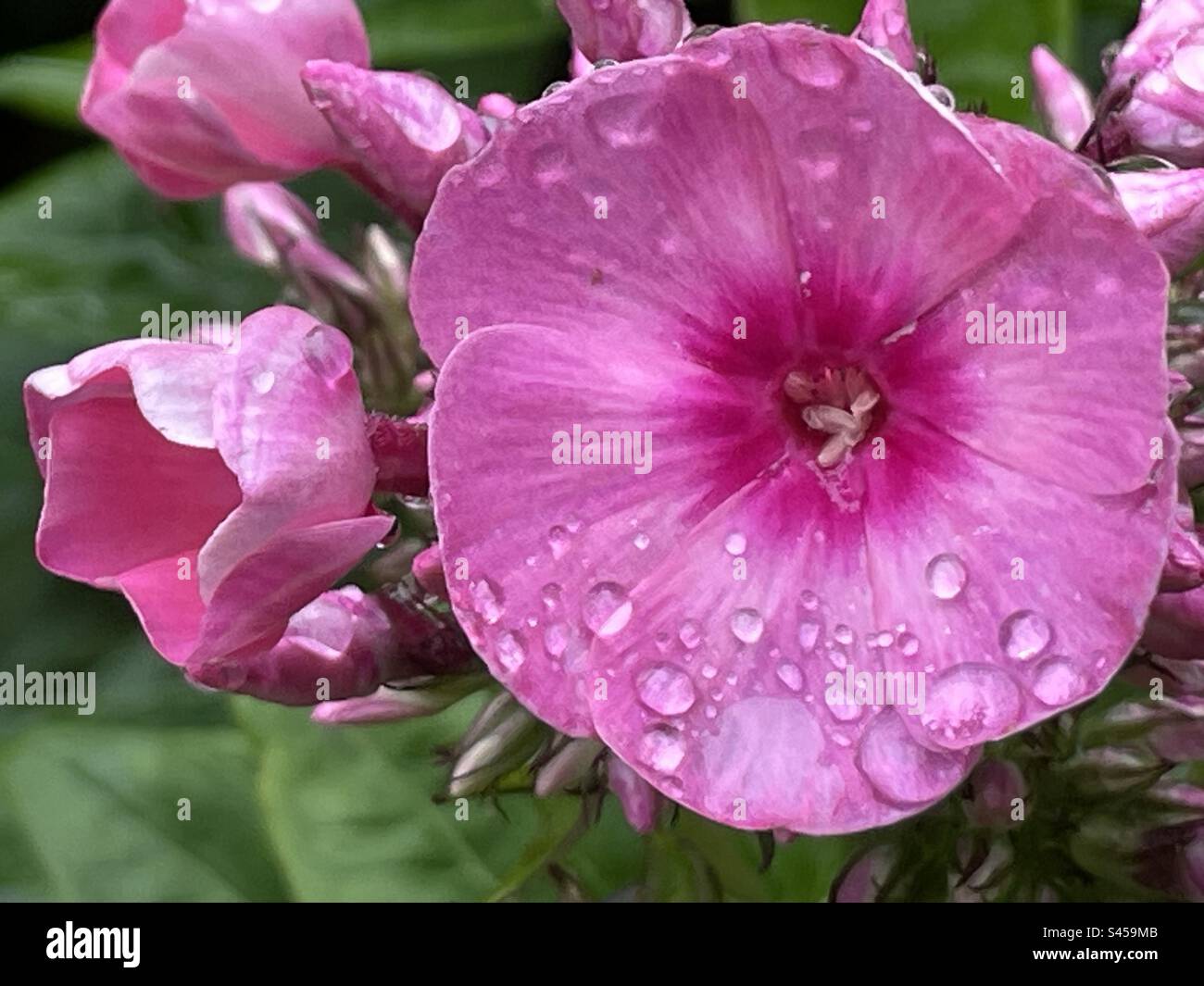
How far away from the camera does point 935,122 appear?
0.45 m

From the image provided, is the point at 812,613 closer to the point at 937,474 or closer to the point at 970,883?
the point at 937,474

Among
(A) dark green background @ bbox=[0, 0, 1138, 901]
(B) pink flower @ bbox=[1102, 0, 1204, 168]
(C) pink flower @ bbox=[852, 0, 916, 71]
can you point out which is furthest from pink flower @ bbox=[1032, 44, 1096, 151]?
(A) dark green background @ bbox=[0, 0, 1138, 901]

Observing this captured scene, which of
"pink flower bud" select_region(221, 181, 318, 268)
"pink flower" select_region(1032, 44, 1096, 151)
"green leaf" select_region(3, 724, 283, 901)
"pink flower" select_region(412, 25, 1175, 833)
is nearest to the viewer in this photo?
"pink flower" select_region(412, 25, 1175, 833)

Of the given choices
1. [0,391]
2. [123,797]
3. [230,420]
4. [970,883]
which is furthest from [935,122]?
[0,391]

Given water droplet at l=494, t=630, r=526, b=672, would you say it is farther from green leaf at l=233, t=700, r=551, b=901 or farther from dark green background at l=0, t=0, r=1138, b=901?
green leaf at l=233, t=700, r=551, b=901

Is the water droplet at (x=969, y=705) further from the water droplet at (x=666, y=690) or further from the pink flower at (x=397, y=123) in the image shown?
the pink flower at (x=397, y=123)

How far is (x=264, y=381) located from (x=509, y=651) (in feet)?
0.42

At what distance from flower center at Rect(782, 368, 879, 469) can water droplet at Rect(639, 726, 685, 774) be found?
0.12 meters

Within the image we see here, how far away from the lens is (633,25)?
0.61 metres

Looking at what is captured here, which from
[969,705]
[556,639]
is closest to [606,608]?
[556,639]

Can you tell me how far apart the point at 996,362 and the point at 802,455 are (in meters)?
0.08
